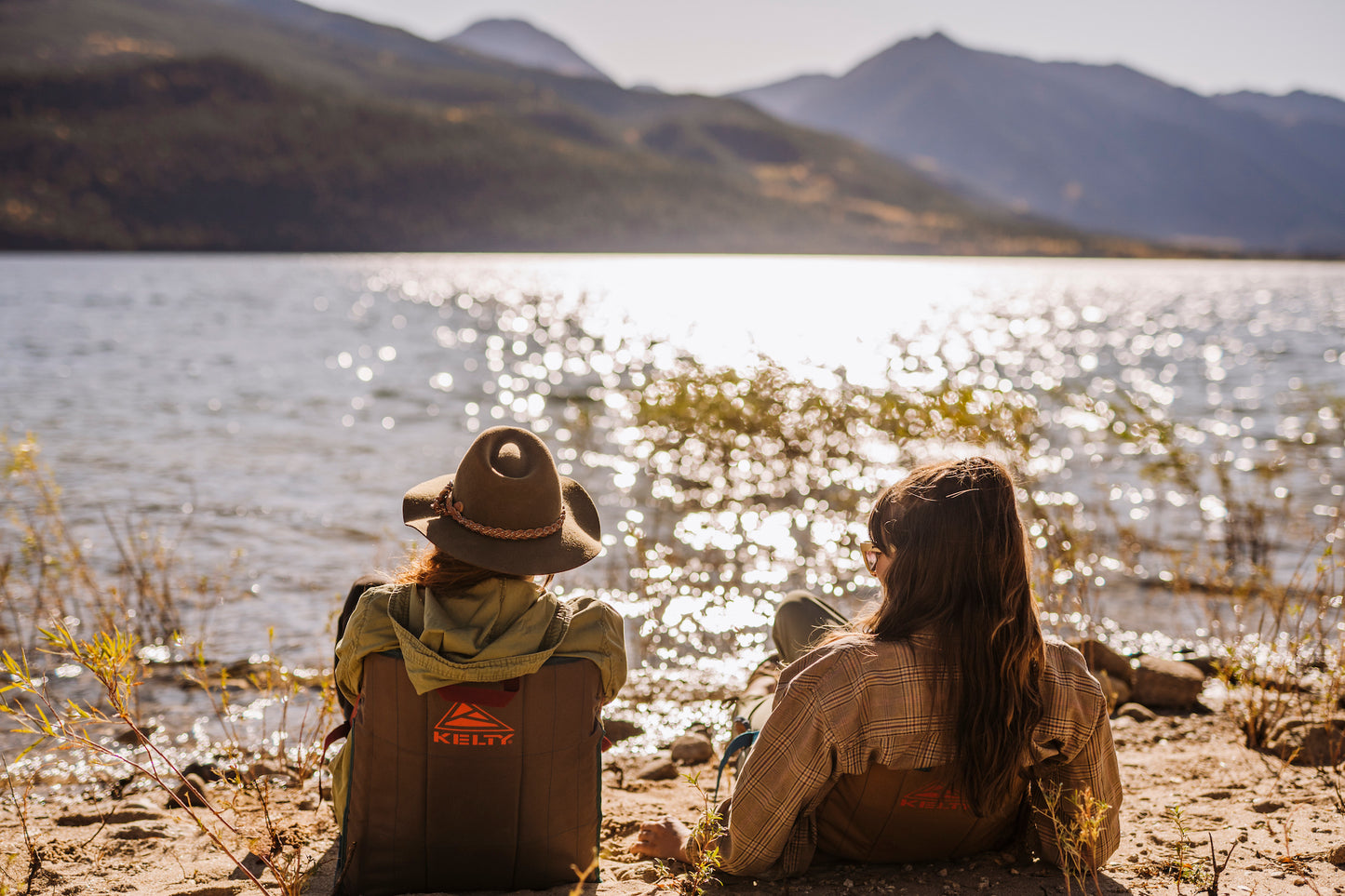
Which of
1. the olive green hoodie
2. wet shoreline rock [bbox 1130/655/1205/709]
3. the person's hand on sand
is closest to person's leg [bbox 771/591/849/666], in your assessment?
the person's hand on sand

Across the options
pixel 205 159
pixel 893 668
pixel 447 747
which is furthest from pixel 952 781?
pixel 205 159

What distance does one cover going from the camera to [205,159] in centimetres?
14112

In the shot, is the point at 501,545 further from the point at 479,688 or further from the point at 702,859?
the point at 702,859

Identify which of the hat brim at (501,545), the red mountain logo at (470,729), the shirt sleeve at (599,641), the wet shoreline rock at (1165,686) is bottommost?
the wet shoreline rock at (1165,686)

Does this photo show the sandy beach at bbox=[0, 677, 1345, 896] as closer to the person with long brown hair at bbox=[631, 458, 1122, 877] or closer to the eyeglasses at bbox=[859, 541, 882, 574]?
the person with long brown hair at bbox=[631, 458, 1122, 877]

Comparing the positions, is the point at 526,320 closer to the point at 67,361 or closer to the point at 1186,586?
the point at 67,361

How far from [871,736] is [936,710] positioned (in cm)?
19

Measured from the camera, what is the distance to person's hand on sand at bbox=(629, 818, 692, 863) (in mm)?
3385

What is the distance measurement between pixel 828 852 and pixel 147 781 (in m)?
3.52

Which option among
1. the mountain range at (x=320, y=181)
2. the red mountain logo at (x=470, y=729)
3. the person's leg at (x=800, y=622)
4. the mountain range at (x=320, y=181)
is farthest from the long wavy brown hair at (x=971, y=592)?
the mountain range at (x=320, y=181)

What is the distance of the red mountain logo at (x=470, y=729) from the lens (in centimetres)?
274

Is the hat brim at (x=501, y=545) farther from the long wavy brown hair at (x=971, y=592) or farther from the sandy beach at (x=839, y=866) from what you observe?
the sandy beach at (x=839, y=866)

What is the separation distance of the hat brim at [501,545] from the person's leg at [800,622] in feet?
3.94

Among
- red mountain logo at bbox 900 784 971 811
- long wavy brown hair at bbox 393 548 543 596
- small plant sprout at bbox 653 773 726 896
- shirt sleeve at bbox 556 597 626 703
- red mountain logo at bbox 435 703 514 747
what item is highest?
long wavy brown hair at bbox 393 548 543 596
